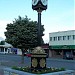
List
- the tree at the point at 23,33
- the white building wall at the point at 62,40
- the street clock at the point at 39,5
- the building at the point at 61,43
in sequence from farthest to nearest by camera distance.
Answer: the building at the point at 61,43, the white building wall at the point at 62,40, the tree at the point at 23,33, the street clock at the point at 39,5

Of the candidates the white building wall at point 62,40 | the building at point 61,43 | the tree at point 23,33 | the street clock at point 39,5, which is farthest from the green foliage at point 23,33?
the white building wall at point 62,40

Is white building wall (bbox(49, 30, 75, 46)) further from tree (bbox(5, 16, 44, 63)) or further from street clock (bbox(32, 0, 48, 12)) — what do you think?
street clock (bbox(32, 0, 48, 12))

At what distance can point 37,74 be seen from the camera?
13734mm

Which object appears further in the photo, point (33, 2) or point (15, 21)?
point (15, 21)

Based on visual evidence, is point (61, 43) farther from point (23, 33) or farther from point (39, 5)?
point (39, 5)

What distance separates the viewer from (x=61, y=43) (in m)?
61.9

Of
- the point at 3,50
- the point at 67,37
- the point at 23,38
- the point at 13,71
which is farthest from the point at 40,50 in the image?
the point at 3,50

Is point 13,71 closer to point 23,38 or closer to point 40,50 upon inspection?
point 40,50

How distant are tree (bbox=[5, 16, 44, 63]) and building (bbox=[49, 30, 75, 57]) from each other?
2561cm

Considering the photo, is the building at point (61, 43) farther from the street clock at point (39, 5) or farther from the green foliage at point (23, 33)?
the street clock at point (39, 5)

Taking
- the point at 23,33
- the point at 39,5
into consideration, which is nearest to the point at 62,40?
the point at 23,33

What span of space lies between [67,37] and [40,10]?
4374cm

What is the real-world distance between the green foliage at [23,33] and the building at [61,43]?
25.6m

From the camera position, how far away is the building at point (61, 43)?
5819 cm
